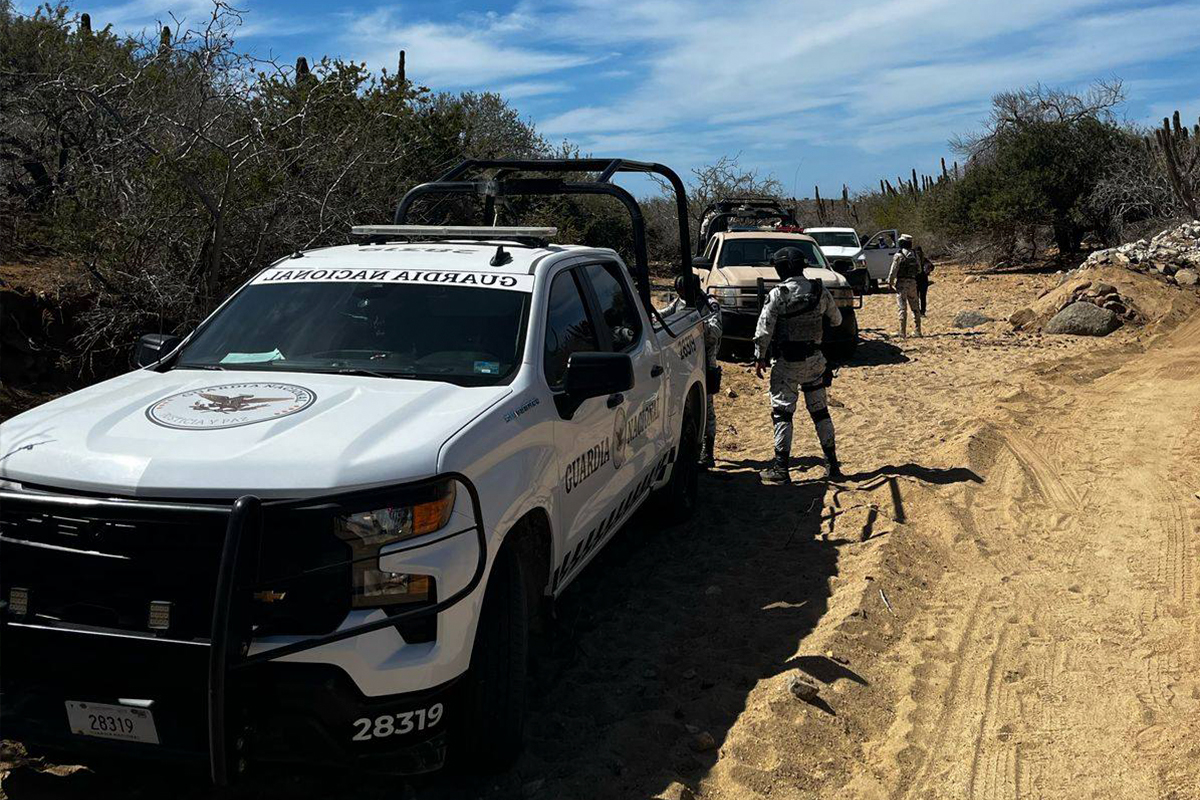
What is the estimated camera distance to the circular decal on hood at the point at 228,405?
3.45 meters

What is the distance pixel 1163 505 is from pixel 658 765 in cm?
496

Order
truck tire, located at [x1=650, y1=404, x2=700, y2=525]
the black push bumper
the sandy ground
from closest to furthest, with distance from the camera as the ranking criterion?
the black push bumper, the sandy ground, truck tire, located at [x1=650, y1=404, x2=700, y2=525]

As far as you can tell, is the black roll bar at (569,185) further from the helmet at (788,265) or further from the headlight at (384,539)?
the headlight at (384,539)

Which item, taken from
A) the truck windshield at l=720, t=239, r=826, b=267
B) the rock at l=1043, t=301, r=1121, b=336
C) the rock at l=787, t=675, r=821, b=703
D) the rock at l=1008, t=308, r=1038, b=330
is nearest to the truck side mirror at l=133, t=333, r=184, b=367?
the rock at l=787, t=675, r=821, b=703

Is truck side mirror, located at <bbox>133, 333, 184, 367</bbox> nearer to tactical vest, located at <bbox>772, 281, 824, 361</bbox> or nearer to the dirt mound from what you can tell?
tactical vest, located at <bbox>772, 281, 824, 361</bbox>

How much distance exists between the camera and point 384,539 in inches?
124

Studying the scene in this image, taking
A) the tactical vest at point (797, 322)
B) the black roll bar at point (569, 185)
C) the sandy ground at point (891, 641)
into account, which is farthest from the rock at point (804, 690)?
the tactical vest at point (797, 322)

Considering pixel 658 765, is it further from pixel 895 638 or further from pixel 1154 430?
pixel 1154 430

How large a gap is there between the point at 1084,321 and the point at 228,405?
16.1 metres

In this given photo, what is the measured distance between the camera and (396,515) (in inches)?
125

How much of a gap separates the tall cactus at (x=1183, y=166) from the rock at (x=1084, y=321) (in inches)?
527

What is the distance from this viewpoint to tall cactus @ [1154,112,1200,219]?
27.8 m

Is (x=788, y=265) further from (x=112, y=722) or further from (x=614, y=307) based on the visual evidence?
(x=112, y=722)

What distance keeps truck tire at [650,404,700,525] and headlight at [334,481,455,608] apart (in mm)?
3652
